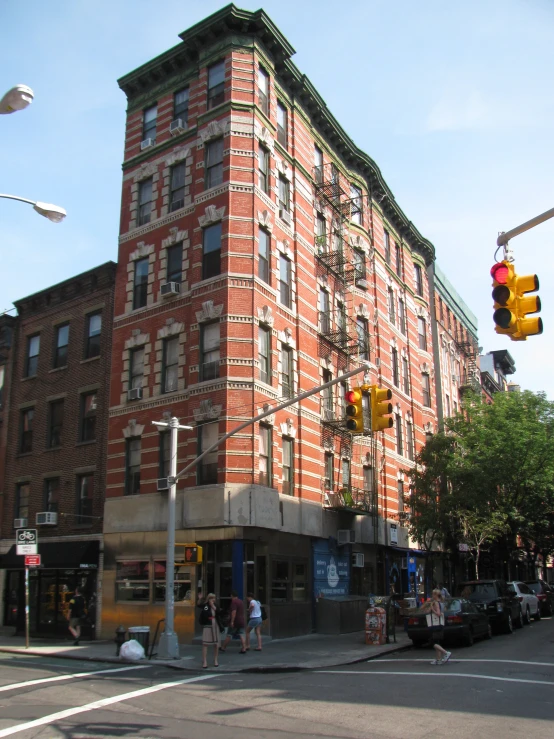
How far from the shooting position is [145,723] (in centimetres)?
1052

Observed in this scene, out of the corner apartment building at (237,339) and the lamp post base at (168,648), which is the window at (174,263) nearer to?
the corner apartment building at (237,339)

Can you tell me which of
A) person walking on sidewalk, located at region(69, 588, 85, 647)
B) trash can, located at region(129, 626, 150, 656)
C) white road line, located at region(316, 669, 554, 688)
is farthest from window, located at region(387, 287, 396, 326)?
white road line, located at region(316, 669, 554, 688)

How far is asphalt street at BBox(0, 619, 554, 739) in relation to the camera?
1002 centimetres

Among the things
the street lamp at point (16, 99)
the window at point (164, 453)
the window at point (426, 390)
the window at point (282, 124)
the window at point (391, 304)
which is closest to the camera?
the street lamp at point (16, 99)

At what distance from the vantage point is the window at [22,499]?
30422mm

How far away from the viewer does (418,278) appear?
47156mm

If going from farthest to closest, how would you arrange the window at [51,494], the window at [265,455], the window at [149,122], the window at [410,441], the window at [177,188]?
the window at [410,441] < the window at [149,122] < the window at [51,494] < the window at [177,188] < the window at [265,455]

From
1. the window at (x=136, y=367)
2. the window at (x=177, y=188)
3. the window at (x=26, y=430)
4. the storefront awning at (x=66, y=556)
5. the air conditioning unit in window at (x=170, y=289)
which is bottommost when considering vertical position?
the storefront awning at (x=66, y=556)

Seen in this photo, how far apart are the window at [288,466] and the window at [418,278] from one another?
22.7 m

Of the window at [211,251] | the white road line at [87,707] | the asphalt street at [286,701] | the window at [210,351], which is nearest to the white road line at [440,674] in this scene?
the asphalt street at [286,701]

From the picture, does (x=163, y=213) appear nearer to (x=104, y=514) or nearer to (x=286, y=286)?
(x=286, y=286)

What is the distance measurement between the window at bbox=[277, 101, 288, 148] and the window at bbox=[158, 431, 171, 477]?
523 inches

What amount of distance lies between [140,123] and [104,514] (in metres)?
16.7

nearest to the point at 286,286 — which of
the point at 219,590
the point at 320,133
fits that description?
the point at 320,133
